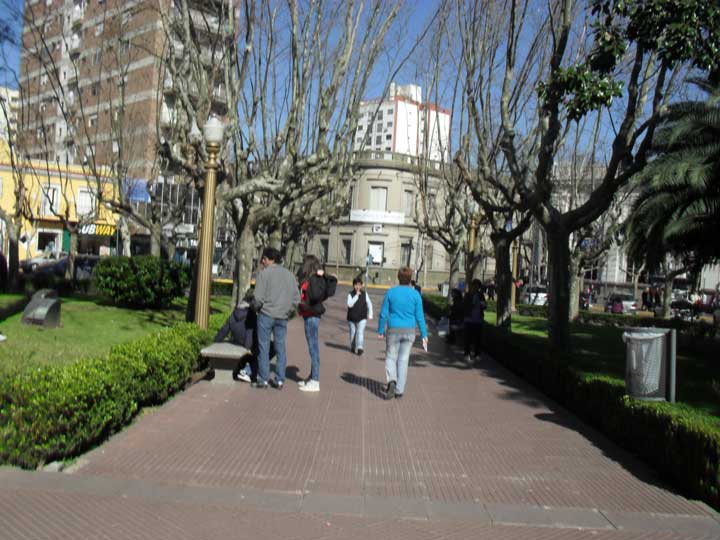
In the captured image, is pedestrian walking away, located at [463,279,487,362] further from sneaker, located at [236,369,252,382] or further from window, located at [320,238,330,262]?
window, located at [320,238,330,262]

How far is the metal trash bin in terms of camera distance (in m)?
7.23

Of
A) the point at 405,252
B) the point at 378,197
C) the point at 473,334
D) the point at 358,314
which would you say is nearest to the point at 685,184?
the point at 473,334

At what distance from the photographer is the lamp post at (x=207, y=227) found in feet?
36.1

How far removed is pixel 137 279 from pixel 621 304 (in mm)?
31885

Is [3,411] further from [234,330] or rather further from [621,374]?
[621,374]

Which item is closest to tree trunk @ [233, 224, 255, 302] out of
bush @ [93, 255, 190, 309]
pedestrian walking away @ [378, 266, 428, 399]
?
bush @ [93, 255, 190, 309]

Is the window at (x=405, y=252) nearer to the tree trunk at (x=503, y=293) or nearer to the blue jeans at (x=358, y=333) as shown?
the tree trunk at (x=503, y=293)

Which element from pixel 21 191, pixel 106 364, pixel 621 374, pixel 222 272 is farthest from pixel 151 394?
pixel 222 272

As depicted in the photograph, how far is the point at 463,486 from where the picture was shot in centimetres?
605

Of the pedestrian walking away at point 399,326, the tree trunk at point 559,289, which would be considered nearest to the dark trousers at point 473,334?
the tree trunk at point 559,289

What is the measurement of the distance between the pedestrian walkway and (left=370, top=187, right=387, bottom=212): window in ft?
158

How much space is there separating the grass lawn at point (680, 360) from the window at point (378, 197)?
3531 centimetres

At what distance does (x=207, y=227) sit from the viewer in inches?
433

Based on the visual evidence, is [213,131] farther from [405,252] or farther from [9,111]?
[405,252]
